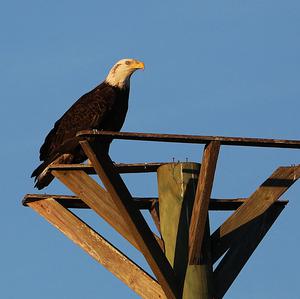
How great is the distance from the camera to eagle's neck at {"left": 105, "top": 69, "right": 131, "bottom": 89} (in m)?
11.1

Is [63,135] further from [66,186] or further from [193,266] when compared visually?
[193,266]

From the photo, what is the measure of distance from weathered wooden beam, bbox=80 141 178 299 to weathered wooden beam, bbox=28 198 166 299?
31 centimetres

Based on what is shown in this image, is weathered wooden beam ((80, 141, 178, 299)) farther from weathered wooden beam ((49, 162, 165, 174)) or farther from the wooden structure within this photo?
weathered wooden beam ((49, 162, 165, 174))

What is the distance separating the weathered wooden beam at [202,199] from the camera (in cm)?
591

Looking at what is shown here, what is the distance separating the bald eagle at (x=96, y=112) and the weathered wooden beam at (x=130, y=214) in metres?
4.01

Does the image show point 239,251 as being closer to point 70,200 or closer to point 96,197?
point 96,197

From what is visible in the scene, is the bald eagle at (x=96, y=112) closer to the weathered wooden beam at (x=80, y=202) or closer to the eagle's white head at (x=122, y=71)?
the eagle's white head at (x=122, y=71)

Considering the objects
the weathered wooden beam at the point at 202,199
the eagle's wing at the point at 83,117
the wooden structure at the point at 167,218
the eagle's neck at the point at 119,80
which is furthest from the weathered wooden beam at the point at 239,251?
the eagle's neck at the point at 119,80

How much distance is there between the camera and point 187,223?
20.2ft

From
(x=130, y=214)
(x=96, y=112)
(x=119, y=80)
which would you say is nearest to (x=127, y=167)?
(x=130, y=214)

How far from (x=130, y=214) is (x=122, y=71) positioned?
5.58 m

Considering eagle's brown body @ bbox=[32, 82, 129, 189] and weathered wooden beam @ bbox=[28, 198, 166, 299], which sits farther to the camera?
eagle's brown body @ bbox=[32, 82, 129, 189]

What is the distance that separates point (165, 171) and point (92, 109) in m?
4.32

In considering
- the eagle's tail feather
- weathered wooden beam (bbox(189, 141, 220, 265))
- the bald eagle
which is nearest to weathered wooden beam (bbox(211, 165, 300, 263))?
weathered wooden beam (bbox(189, 141, 220, 265))
